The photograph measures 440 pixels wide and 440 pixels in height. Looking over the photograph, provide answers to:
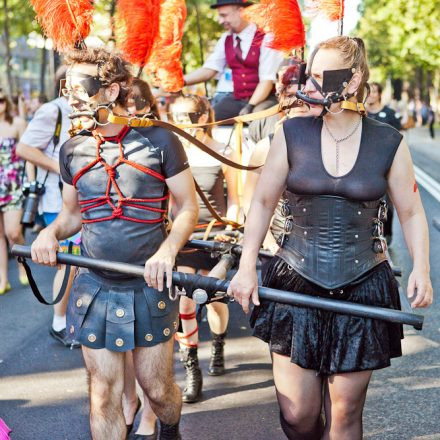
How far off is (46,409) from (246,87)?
370cm

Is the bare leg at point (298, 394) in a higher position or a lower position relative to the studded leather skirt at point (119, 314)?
lower

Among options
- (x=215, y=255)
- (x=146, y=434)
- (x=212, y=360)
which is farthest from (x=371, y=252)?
(x=212, y=360)

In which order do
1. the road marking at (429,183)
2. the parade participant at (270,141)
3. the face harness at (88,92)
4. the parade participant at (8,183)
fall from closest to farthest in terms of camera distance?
the face harness at (88,92), the parade participant at (270,141), the parade participant at (8,183), the road marking at (429,183)

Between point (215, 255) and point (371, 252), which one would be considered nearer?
point (371, 252)

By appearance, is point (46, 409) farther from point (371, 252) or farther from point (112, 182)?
point (371, 252)

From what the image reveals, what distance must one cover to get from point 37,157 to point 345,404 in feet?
12.3

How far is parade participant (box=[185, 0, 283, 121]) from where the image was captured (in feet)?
23.3

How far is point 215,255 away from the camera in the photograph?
4.22 meters

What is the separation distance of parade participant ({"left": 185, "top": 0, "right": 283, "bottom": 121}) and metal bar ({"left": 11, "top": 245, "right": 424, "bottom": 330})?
3897mm

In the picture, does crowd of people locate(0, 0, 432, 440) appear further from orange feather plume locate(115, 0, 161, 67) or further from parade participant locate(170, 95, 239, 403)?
parade participant locate(170, 95, 239, 403)

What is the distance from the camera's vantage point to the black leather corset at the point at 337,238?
323 centimetres

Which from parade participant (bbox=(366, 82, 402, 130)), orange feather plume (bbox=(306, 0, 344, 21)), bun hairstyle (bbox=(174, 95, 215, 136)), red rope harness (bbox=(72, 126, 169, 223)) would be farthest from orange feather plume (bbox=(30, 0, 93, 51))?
parade participant (bbox=(366, 82, 402, 130))

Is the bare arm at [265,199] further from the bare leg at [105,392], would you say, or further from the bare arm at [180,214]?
the bare leg at [105,392]

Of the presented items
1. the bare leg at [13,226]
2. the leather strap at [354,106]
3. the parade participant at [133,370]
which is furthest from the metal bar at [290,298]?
the bare leg at [13,226]
